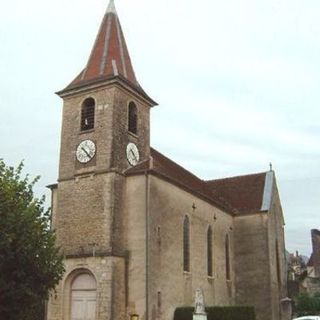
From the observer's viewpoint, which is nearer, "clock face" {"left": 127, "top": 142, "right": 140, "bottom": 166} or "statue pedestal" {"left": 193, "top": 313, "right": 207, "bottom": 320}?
"statue pedestal" {"left": 193, "top": 313, "right": 207, "bottom": 320}

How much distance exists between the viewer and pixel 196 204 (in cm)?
3139

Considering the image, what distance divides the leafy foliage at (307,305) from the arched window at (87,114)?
61.2 feet

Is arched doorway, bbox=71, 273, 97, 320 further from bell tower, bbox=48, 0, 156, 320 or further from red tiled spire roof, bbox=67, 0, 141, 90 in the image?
red tiled spire roof, bbox=67, 0, 141, 90

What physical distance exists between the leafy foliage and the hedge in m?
9.46

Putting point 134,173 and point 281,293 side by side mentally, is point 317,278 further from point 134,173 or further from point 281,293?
point 134,173

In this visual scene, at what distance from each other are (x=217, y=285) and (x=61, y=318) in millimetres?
10833

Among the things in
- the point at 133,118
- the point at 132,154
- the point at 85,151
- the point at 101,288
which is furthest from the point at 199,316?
the point at 133,118

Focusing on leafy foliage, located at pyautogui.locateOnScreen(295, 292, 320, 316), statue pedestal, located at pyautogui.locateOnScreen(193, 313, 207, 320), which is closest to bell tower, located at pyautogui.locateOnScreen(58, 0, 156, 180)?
statue pedestal, located at pyautogui.locateOnScreen(193, 313, 207, 320)

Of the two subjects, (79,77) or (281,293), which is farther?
(281,293)

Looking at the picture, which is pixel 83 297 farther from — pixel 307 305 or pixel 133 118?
pixel 307 305

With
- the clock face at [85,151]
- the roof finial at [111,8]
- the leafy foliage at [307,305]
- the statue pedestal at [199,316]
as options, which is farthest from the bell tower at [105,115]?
the leafy foliage at [307,305]

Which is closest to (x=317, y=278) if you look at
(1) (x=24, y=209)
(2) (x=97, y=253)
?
(2) (x=97, y=253)

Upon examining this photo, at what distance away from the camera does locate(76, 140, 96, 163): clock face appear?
91.4ft

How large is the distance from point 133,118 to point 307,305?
17.4 m
